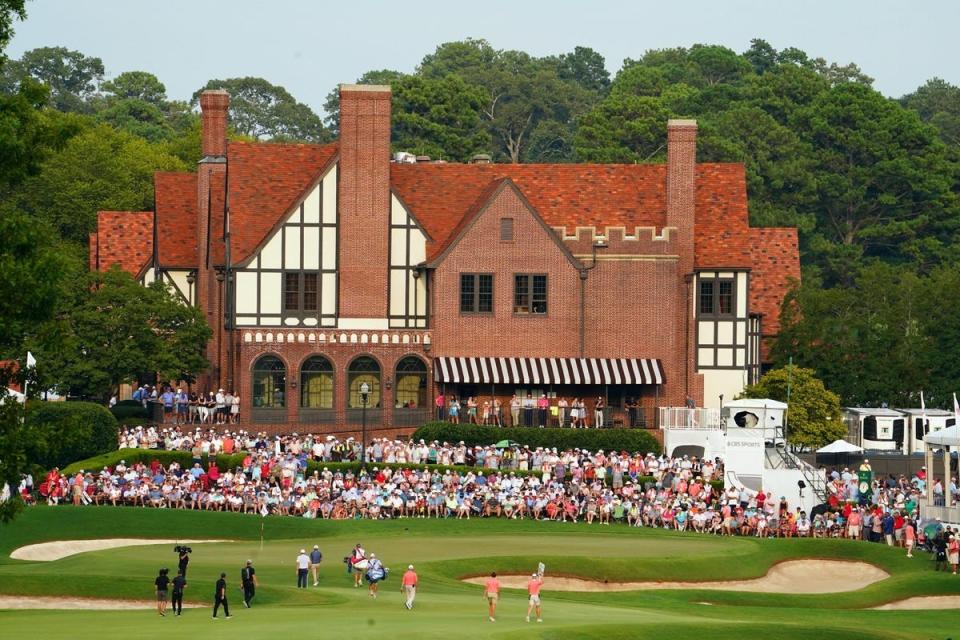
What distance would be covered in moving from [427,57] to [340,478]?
119060 millimetres

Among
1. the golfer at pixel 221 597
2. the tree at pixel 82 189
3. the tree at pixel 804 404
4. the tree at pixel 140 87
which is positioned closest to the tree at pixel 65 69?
the tree at pixel 140 87

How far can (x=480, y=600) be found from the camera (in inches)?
1989

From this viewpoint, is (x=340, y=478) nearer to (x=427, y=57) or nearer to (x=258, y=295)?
(x=258, y=295)

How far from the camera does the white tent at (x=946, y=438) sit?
61956mm

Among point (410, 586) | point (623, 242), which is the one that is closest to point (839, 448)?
point (623, 242)

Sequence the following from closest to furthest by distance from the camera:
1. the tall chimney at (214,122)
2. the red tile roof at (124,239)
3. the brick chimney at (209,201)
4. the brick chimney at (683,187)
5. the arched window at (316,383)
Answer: the arched window at (316,383) → the brick chimney at (683,187) → the brick chimney at (209,201) → the tall chimney at (214,122) → the red tile roof at (124,239)

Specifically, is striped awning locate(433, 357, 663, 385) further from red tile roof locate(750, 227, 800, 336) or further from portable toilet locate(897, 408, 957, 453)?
portable toilet locate(897, 408, 957, 453)

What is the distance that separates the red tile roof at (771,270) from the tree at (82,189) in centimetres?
2816

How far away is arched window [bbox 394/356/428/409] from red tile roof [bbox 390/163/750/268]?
171 inches

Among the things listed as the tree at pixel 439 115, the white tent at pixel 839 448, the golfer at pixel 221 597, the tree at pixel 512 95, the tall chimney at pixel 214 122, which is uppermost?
the tree at pixel 512 95

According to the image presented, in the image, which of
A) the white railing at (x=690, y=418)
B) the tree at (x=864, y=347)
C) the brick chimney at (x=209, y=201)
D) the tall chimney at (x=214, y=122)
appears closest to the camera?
the white railing at (x=690, y=418)

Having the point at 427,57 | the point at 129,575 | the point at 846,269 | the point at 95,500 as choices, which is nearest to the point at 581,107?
the point at 427,57

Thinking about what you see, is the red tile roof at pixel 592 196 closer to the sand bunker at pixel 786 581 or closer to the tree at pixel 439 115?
the sand bunker at pixel 786 581


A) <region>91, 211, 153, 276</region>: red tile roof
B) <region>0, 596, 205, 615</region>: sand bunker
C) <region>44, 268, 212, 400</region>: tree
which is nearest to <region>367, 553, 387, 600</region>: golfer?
<region>0, 596, 205, 615</region>: sand bunker
